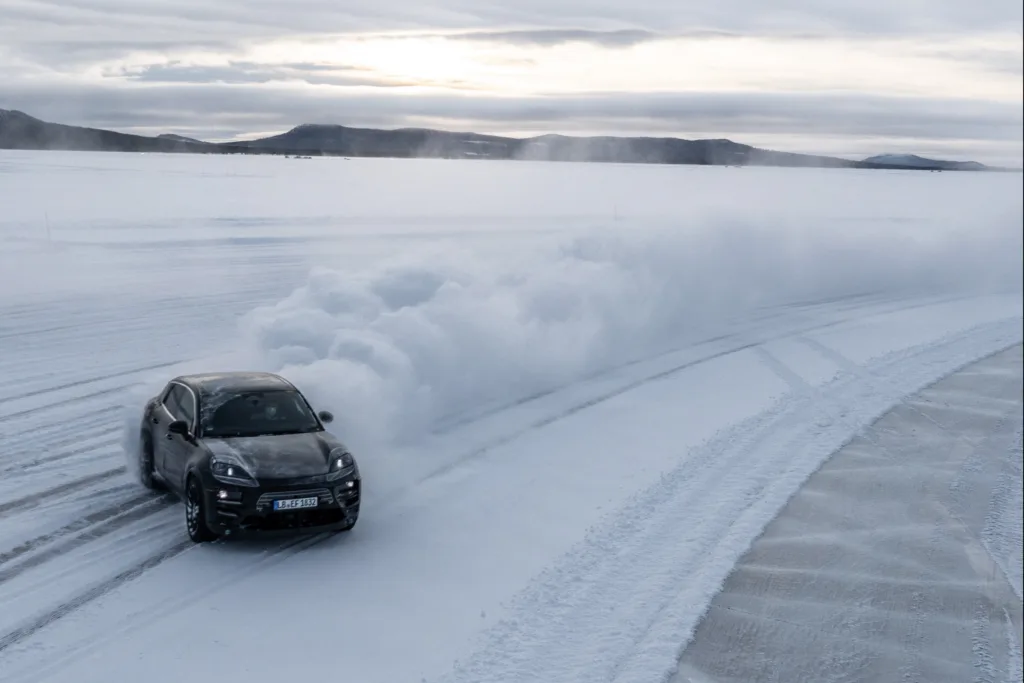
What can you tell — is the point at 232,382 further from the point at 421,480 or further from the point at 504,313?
the point at 504,313

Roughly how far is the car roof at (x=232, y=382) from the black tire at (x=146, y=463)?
72cm

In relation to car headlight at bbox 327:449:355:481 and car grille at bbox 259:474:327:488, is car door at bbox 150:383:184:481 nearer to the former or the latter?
car grille at bbox 259:474:327:488

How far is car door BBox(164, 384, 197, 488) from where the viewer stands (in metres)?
9.71

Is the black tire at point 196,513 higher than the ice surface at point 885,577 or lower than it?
higher

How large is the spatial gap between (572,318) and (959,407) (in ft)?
24.9

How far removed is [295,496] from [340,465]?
0.57 metres

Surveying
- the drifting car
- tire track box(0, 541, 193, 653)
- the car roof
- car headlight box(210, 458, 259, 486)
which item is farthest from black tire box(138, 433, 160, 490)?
car headlight box(210, 458, 259, 486)

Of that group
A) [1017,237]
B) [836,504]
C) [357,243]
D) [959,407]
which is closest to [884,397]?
[959,407]

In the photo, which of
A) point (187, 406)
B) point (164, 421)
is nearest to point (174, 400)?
point (164, 421)

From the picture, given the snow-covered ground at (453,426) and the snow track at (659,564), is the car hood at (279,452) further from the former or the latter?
the snow track at (659,564)

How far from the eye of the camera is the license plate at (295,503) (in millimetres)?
8930

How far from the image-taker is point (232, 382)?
1061 cm

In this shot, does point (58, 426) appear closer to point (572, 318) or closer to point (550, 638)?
point (550, 638)

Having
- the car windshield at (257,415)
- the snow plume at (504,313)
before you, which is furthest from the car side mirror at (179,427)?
the snow plume at (504,313)
